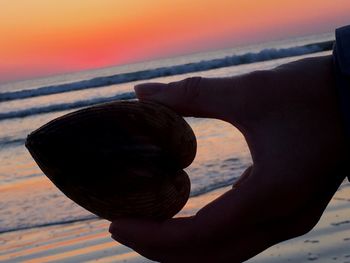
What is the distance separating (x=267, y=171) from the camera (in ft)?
3.89

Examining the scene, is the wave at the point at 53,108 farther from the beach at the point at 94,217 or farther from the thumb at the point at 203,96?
the thumb at the point at 203,96

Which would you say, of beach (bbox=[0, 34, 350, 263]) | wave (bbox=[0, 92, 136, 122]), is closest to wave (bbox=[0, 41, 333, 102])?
wave (bbox=[0, 92, 136, 122])

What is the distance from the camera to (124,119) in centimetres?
142

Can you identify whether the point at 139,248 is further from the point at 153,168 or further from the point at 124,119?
the point at 124,119

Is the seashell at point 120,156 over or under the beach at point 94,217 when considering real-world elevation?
over

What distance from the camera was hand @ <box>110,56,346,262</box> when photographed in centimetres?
118

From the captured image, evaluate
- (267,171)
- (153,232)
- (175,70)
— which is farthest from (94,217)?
(175,70)

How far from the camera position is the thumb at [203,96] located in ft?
4.15

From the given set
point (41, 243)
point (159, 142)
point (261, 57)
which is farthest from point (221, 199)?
point (261, 57)

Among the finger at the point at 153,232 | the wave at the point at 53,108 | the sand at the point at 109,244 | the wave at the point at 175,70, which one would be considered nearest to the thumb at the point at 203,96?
the finger at the point at 153,232

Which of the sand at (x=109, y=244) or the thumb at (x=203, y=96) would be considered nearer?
the thumb at (x=203, y=96)

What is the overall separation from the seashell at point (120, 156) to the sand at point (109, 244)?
107 centimetres

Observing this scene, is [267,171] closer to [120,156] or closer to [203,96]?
[203,96]

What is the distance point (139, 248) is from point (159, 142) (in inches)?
11.5
